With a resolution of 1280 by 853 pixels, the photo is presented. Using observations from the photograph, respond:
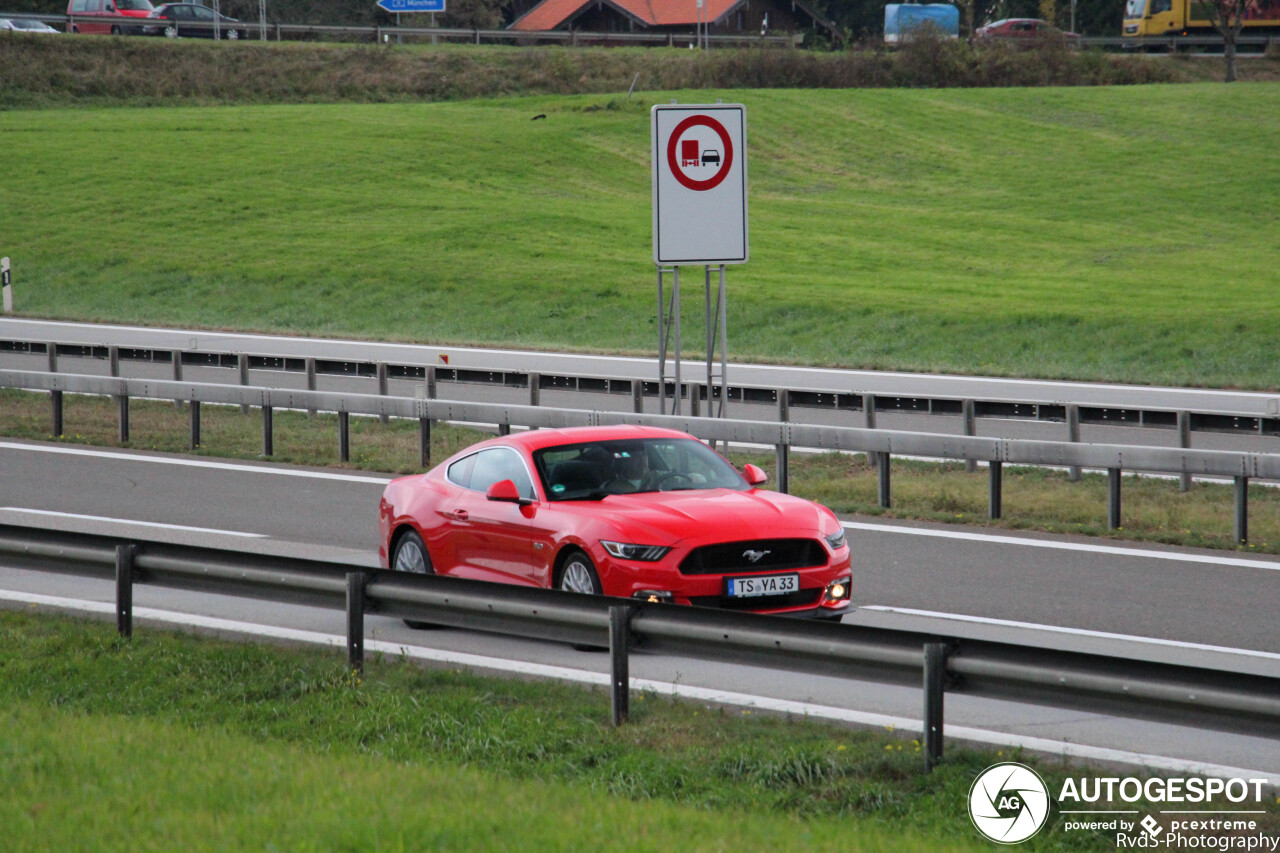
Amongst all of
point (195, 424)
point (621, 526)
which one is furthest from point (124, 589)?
point (195, 424)

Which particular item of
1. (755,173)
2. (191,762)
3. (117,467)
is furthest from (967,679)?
(755,173)

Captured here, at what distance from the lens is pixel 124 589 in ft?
31.1

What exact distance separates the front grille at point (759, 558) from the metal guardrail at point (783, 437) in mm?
4797

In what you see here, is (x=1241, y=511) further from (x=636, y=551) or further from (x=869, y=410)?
(x=636, y=551)

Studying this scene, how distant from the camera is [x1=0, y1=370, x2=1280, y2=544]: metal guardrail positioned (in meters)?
13.5

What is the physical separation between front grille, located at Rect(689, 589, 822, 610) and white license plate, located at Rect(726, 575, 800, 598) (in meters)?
0.03

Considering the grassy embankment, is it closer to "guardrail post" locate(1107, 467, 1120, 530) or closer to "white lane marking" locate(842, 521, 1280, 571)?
"white lane marking" locate(842, 521, 1280, 571)

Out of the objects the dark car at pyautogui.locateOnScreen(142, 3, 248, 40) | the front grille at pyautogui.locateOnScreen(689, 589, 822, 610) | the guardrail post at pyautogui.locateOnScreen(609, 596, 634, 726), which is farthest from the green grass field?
the guardrail post at pyautogui.locateOnScreen(609, 596, 634, 726)

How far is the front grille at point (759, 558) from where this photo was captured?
9547mm

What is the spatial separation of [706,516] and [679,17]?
86.3 metres

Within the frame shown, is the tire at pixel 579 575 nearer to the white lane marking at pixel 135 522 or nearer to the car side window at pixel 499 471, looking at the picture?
the car side window at pixel 499 471

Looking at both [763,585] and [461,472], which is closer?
[763,585]

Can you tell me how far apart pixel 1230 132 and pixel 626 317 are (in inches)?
1361

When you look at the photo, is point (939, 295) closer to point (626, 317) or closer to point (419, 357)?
point (626, 317)
